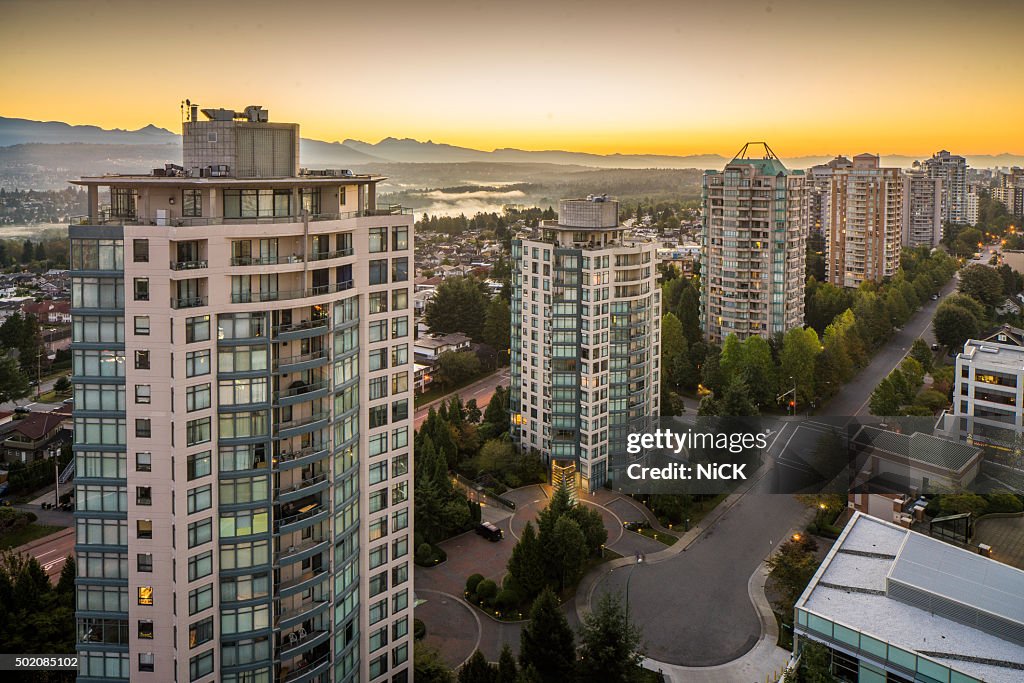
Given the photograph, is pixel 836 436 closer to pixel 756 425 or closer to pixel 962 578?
pixel 756 425

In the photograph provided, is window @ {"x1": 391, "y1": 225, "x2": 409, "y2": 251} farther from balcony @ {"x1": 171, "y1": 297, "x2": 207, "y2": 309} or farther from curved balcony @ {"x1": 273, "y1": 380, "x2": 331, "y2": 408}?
balcony @ {"x1": 171, "y1": 297, "x2": 207, "y2": 309}

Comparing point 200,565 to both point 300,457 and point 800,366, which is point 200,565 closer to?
point 300,457

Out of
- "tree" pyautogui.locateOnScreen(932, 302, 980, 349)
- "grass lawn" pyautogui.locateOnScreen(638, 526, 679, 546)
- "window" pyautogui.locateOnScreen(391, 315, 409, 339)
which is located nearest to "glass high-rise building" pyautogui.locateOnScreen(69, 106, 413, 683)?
"window" pyautogui.locateOnScreen(391, 315, 409, 339)

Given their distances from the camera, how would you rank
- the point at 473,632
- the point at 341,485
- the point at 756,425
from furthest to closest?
the point at 756,425
the point at 473,632
the point at 341,485

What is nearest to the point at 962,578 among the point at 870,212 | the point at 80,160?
the point at 80,160

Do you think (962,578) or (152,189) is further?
(962,578)

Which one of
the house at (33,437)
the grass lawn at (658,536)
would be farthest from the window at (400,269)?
the house at (33,437)
